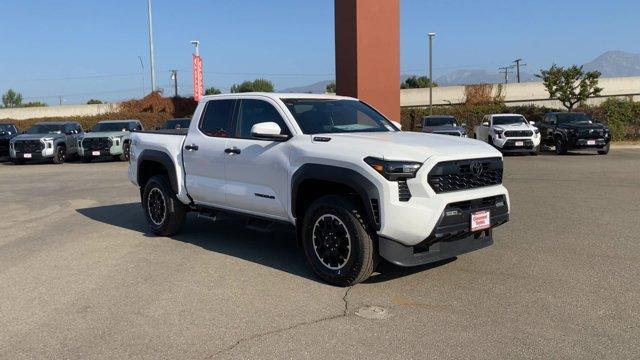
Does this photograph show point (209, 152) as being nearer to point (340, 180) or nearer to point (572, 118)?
point (340, 180)

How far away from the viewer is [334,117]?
634 cm

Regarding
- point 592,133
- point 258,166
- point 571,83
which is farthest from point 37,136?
point 571,83

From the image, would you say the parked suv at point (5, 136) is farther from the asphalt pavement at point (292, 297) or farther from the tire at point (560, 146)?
the tire at point (560, 146)

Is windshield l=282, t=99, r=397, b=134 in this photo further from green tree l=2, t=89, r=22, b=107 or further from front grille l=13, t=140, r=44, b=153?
green tree l=2, t=89, r=22, b=107

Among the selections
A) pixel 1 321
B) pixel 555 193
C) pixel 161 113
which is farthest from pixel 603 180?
pixel 161 113

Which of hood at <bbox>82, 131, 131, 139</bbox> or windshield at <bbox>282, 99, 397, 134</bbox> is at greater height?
windshield at <bbox>282, 99, 397, 134</bbox>

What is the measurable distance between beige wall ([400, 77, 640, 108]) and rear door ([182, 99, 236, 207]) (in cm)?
5138

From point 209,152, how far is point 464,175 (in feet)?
10.1

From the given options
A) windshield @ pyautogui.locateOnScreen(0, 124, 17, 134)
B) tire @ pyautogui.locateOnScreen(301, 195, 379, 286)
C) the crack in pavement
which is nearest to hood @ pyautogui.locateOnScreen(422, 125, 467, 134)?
tire @ pyautogui.locateOnScreen(301, 195, 379, 286)

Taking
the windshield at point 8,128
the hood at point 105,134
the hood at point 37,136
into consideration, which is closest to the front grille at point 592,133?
the hood at point 105,134

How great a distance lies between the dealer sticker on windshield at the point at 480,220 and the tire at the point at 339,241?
93 centimetres

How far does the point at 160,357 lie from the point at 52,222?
618 centimetres

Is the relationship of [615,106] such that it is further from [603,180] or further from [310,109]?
[310,109]

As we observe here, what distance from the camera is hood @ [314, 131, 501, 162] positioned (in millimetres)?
4973
